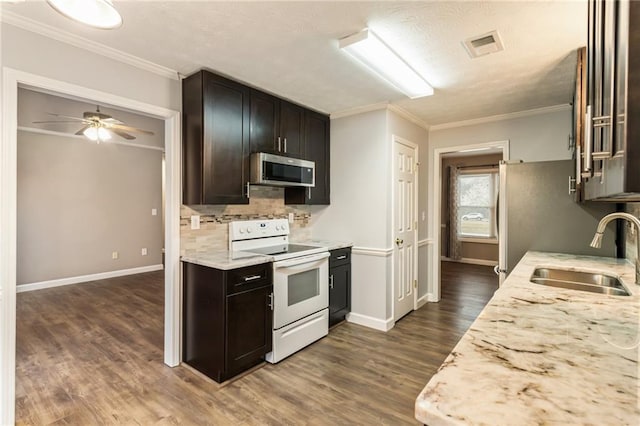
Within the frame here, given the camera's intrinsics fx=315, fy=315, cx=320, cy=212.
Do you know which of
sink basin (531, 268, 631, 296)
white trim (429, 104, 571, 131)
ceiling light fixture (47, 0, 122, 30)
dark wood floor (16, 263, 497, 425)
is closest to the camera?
ceiling light fixture (47, 0, 122, 30)

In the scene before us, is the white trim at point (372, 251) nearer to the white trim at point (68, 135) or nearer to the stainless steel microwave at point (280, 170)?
the stainless steel microwave at point (280, 170)

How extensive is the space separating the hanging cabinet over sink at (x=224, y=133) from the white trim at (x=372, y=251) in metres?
1.32

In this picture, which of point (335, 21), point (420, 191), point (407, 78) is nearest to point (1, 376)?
point (335, 21)

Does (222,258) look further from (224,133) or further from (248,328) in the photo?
(224,133)

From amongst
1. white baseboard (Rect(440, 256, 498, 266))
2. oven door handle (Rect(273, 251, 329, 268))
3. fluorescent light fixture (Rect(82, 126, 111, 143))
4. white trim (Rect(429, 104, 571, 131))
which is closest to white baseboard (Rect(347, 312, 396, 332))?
oven door handle (Rect(273, 251, 329, 268))

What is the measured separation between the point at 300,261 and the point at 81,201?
4.64 metres

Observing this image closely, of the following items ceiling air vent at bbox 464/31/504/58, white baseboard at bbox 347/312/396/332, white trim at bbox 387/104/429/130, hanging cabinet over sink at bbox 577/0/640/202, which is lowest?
white baseboard at bbox 347/312/396/332

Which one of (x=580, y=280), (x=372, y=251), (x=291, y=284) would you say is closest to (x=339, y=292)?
(x=372, y=251)

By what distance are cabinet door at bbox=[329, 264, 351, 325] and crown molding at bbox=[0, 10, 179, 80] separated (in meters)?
2.38

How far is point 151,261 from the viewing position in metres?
6.22

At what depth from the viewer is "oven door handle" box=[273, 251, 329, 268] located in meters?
2.67

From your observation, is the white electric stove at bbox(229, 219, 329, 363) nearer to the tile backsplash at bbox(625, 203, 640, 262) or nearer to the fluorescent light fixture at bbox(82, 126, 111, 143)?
the tile backsplash at bbox(625, 203, 640, 262)

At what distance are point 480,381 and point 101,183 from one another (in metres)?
6.45

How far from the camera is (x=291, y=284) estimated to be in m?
2.81
